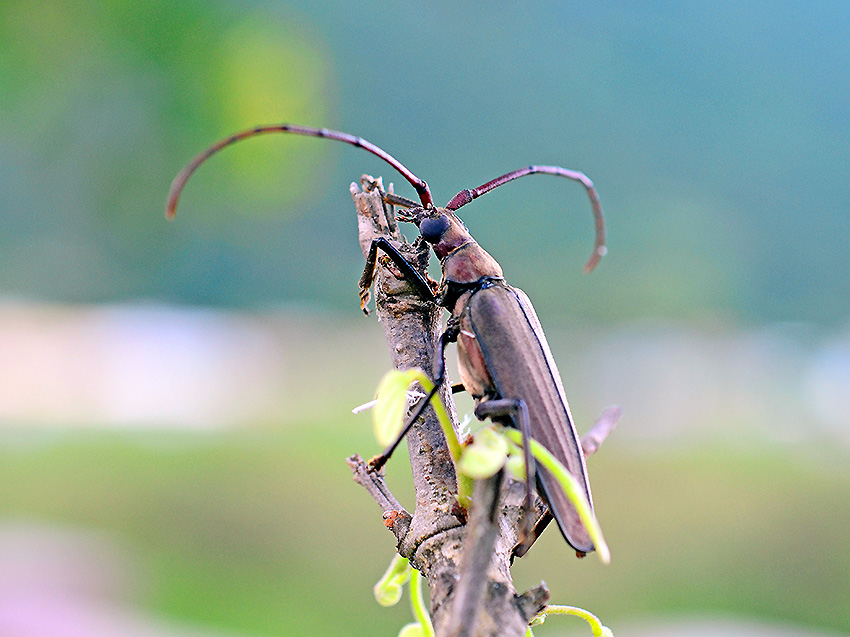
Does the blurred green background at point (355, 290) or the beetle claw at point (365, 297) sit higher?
the blurred green background at point (355, 290)

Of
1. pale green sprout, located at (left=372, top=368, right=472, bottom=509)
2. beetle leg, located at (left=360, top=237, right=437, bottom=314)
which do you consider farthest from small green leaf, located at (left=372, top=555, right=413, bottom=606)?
beetle leg, located at (left=360, top=237, right=437, bottom=314)

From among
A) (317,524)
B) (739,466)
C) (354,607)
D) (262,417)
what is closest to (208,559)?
(317,524)

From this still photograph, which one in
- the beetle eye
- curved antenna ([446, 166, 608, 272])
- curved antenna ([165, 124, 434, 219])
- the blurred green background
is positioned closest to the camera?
curved antenna ([165, 124, 434, 219])

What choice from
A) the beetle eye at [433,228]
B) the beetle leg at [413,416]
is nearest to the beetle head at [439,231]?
the beetle eye at [433,228]

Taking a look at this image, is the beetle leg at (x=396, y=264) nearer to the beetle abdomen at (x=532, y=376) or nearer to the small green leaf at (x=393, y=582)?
the beetle abdomen at (x=532, y=376)

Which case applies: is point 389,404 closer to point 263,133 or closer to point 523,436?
point 523,436

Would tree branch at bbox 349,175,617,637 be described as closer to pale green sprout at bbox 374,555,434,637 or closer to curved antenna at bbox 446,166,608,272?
pale green sprout at bbox 374,555,434,637
